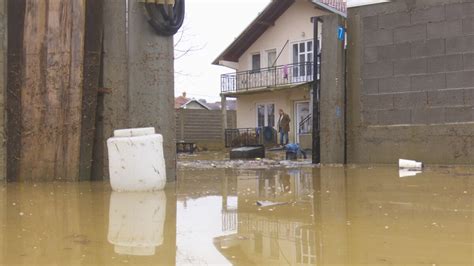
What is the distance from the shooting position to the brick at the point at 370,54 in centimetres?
1133

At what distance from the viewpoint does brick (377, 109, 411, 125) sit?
1089 centimetres

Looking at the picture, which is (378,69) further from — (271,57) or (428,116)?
(271,57)

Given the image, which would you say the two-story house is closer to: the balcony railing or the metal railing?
the balcony railing

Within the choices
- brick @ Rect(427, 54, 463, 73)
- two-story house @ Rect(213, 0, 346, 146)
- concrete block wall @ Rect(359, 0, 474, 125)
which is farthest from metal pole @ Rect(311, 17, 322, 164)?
two-story house @ Rect(213, 0, 346, 146)

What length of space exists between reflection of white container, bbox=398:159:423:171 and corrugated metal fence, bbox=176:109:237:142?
19.5 m

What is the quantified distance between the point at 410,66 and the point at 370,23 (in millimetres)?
1353

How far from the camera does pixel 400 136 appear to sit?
1093 cm

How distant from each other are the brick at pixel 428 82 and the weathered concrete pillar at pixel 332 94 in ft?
5.14

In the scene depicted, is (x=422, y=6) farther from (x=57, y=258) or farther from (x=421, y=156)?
(x=57, y=258)

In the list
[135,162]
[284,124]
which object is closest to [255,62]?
[284,124]

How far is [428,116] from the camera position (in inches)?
419

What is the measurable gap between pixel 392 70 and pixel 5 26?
24.7 ft

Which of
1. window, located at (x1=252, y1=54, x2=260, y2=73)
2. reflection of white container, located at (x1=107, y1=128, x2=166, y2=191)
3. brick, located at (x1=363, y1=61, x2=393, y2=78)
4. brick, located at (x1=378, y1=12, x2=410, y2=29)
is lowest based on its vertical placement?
reflection of white container, located at (x1=107, y1=128, x2=166, y2=191)

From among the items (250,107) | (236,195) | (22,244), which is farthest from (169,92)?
(250,107)
